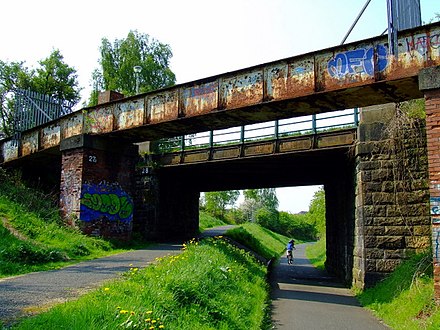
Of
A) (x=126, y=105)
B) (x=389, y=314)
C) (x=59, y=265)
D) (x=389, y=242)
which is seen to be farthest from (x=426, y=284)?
(x=126, y=105)

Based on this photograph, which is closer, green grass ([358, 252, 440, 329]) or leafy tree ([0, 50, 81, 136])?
green grass ([358, 252, 440, 329])

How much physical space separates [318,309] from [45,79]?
3424 cm

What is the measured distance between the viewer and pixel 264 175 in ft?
69.5

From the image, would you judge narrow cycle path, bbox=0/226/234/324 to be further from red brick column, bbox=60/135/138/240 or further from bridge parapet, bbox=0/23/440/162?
bridge parapet, bbox=0/23/440/162

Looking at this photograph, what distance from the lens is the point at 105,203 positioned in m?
15.2

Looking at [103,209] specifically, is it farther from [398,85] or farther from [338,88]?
[398,85]

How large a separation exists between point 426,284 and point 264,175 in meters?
12.5

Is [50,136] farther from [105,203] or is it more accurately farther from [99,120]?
[105,203]

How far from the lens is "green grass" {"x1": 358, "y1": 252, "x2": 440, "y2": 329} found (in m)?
7.97

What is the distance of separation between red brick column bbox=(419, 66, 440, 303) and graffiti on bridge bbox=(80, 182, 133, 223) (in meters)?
10.9

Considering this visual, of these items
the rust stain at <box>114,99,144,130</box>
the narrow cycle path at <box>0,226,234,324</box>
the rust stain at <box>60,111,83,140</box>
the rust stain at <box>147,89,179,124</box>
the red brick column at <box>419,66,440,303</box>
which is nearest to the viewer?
the narrow cycle path at <box>0,226,234,324</box>

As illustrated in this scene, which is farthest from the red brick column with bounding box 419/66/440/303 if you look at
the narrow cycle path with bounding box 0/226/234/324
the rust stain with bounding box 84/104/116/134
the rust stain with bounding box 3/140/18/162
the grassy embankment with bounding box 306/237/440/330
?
the rust stain with bounding box 3/140/18/162

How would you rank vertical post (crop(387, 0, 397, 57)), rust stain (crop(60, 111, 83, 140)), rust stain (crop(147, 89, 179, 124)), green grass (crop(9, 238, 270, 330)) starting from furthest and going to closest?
rust stain (crop(60, 111, 83, 140)) → rust stain (crop(147, 89, 179, 124)) → vertical post (crop(387, 0, 397, 57)) → green grass (crop(9, 238, 270, 330))

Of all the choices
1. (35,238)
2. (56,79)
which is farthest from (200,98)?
(56,79)
